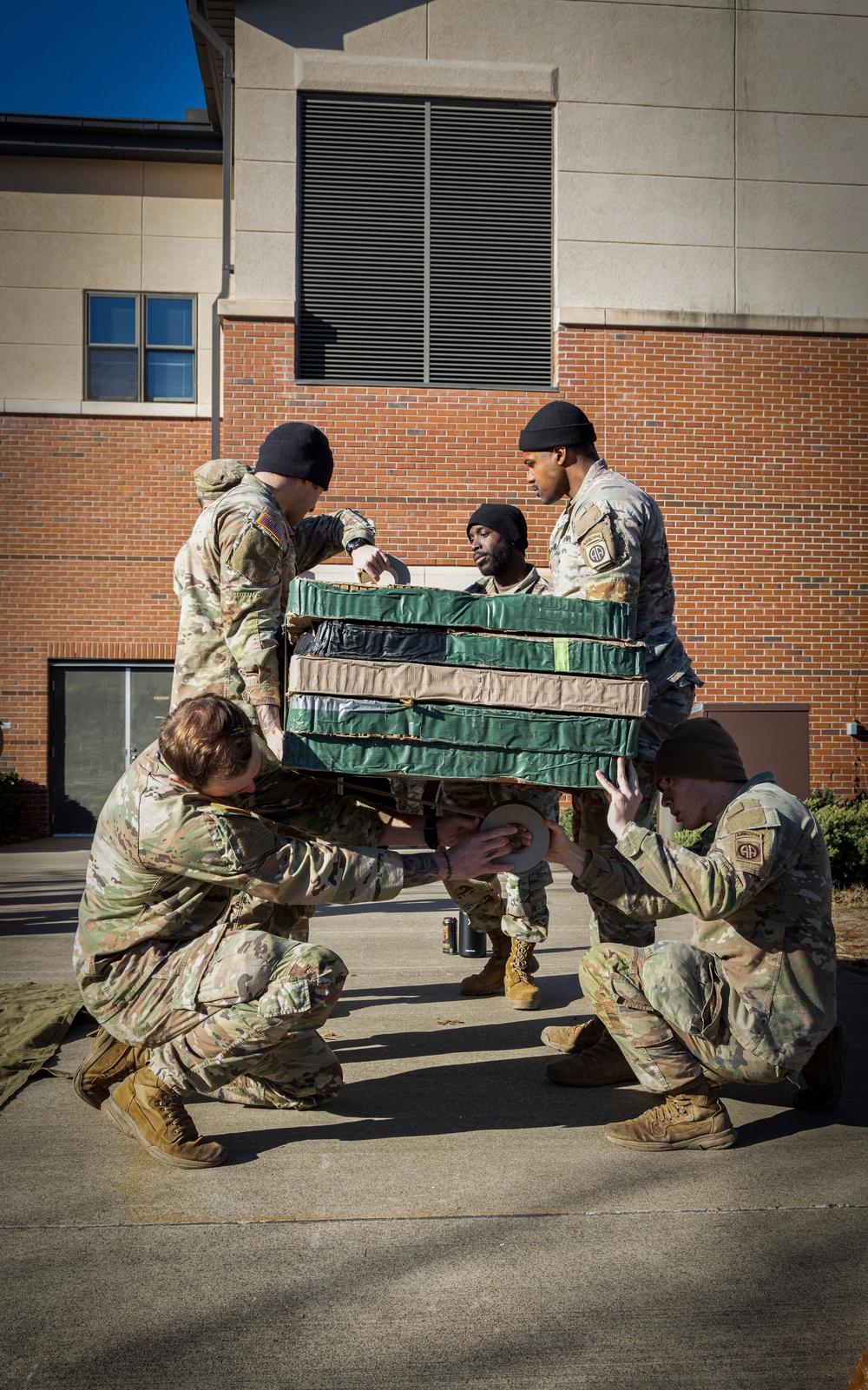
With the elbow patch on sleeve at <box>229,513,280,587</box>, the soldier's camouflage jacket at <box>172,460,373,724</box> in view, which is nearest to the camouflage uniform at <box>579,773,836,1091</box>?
the soldier's camouflage jacket at <box>172,460,373,724</box>

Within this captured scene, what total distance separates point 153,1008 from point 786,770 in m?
9.86

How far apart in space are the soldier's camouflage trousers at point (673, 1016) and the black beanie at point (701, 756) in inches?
20.1

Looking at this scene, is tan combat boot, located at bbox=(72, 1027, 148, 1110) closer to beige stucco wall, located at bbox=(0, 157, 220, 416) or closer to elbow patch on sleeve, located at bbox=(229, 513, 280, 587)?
elbow patch on sleeve, located at bbox=(229, 513, 280, 587)

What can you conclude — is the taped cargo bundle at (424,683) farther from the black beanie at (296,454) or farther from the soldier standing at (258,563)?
the black beanie at (296,454)

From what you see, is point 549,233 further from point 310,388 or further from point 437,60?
point 310,388

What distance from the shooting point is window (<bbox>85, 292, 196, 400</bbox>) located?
14727 millimetres

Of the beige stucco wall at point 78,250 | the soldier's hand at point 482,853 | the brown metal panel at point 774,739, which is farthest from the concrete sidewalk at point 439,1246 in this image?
the beige stucco wall at point 78,250

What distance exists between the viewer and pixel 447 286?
11.6m

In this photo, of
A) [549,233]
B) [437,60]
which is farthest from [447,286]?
[437,60]

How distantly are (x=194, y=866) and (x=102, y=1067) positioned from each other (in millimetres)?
1041

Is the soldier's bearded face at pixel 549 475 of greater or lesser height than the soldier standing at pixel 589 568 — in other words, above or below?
above

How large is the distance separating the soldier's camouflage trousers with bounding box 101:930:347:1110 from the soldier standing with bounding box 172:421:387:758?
1.96 feet

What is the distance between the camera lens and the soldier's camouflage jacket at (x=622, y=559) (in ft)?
10.8

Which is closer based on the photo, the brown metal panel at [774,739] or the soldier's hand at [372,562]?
the soldier's hand at [372,562]
